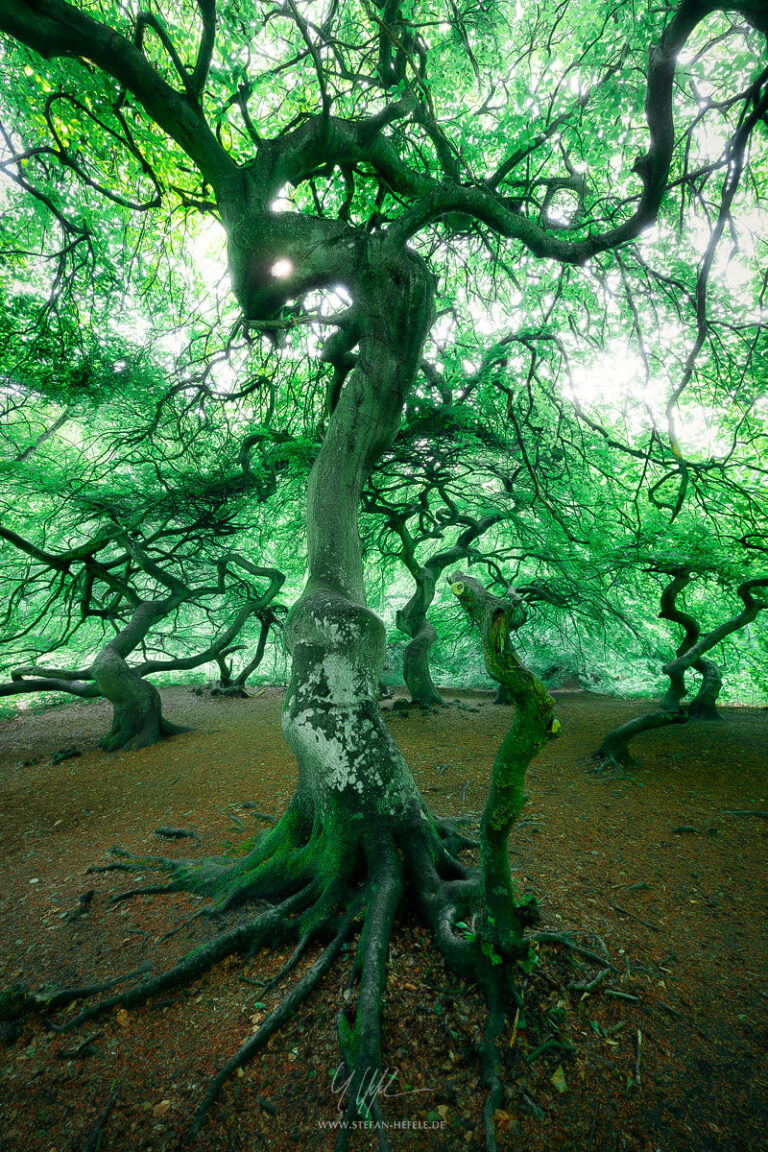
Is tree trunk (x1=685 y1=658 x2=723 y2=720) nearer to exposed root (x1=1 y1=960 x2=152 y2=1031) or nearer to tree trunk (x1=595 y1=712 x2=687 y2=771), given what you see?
tree trunk (x1=595 y1=712 x2=687 y2=771)

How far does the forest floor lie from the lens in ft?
5.45

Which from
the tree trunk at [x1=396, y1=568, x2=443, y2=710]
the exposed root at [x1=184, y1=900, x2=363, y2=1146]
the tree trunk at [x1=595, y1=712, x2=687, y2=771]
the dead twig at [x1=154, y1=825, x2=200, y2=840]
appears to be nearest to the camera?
the exposed root at [x1=184, y1=900, x2=363, y2=1146]

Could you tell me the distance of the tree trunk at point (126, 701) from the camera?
7766mm

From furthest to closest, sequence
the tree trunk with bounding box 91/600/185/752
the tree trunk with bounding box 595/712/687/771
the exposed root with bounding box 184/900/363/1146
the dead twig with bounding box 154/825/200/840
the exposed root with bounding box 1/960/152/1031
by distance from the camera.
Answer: the tree trunk with bounding box 91/600/185/752, the tree trunk with bounding box 595/712/687/771, the dead twig with bounding box 154/825/200/840, the exposed root with bounding box 1/960/152/1031, the exposed root with bounding box 184/900/363/1146

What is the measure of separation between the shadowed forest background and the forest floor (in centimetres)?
2

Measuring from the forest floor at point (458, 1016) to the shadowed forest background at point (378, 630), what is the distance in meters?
0.02

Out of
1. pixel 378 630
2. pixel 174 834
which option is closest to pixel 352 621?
pixel 378 630

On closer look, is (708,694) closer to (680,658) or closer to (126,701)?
(680,658)

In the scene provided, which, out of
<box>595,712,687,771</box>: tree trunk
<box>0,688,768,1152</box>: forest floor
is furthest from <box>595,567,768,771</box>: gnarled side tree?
<box>0,688,768,1152</box>: forest floor

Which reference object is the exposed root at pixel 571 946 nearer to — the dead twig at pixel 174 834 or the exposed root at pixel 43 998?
the exposed root at pixel 43 998

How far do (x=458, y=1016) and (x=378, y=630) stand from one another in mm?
1952

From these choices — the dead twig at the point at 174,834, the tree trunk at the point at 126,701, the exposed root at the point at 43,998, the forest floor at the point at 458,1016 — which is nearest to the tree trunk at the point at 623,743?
the forest floor at the point at 458,1016

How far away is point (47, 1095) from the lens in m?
1.80

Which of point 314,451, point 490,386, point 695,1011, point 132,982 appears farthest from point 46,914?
point 490,386
